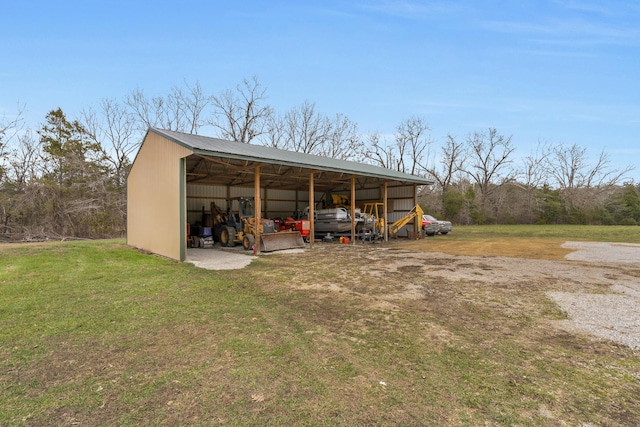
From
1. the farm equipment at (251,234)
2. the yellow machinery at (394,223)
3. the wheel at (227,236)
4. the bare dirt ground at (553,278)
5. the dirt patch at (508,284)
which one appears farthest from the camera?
the yellow machinery at (394,223)

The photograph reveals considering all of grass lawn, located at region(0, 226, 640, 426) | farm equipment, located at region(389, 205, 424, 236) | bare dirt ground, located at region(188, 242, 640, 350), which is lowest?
bare dirt ground, located at region(188, 242, 640, 350)

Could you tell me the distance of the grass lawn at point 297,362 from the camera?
2381mm

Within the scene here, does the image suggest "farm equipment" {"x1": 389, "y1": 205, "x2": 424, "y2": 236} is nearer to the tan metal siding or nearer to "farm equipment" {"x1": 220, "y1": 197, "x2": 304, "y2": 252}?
Result: "farm equipment" {"x1": 220, "y1": 197, "x2": 304, "y2": 252}

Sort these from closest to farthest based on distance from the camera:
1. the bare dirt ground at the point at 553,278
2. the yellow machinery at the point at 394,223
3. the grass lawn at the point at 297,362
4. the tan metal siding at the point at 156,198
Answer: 1. the grass lawn at the point at 297,362
2. the bare dirt ground at the point at 553,278
3. the tan metal siding at the point at 156,198
4. the yellow machinery at the point at 394,223

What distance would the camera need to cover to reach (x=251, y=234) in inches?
487

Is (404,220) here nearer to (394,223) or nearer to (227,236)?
(394,223)

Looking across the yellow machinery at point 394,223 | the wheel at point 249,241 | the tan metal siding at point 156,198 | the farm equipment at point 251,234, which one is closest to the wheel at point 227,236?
the farm equipment at point 251,234

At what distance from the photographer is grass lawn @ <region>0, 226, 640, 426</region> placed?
2.38m

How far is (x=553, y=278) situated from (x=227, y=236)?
10.9m

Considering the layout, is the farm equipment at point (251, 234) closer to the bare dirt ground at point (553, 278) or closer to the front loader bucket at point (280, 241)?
the front loader bucket at point (280, 241)

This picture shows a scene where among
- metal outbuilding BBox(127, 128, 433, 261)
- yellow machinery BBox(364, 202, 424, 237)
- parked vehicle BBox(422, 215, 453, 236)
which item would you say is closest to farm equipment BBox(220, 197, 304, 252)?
metal outbuilding BBox(127, 128, 433, 261)

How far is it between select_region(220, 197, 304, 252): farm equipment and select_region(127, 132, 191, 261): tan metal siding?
271cm

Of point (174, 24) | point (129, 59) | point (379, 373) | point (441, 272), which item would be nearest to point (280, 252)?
point (441, 272)

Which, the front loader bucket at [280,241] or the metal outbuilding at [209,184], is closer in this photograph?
the metal outbuilding at [209,184]
